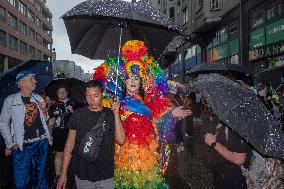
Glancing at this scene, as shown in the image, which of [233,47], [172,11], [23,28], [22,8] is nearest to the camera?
[233,47]

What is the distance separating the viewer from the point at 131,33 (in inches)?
215

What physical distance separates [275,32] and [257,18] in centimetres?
234

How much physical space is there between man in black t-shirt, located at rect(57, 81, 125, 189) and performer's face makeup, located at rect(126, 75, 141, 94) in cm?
74

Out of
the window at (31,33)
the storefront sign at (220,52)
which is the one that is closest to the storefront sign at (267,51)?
the storefront sign at (220,52)

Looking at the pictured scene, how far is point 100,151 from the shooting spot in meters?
3.77

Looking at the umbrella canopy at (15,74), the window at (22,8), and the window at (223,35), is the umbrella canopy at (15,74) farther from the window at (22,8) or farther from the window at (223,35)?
the window at (22,8)

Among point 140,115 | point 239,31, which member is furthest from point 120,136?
point 239,31

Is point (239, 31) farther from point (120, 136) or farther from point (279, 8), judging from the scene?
point (120, 136)

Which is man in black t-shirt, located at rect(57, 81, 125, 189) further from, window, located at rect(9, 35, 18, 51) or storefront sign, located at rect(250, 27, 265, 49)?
window, located at rect(9, 35, 18, 51)

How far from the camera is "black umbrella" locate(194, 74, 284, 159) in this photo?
2.77m

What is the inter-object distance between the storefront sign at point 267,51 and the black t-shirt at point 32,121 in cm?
1085

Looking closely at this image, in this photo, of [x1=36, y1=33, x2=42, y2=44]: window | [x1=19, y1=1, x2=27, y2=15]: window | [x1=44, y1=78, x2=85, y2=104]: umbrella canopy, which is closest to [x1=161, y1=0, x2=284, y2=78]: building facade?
[x1=44, y1=78, x2=85, y2=104]: umbrella canopy

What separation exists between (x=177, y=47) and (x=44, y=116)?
3126 centimetres

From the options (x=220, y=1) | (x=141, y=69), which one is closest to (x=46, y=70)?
(x=141, y=69)
